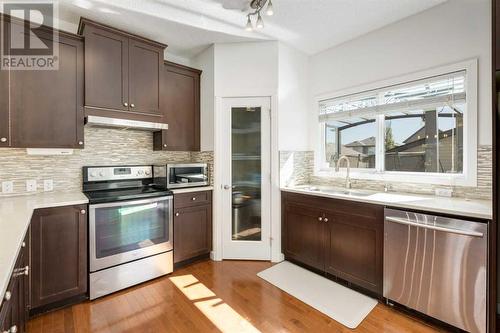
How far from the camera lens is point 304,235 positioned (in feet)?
9.23

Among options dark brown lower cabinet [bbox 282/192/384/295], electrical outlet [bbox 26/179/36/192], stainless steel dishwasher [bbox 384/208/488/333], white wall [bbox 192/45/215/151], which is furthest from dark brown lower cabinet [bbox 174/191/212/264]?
stainless steel dishwasher [bbox 384/208/488/333]

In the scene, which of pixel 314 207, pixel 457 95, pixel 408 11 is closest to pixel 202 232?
pixel 314 207

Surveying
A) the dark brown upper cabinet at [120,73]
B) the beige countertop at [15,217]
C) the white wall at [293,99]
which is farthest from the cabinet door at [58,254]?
the white wall at [293,99]

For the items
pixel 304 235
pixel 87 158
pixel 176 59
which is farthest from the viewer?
pixel 176 59

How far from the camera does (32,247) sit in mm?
1920

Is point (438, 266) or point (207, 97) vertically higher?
point (207, 97)

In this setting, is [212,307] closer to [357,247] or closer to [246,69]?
[357,247]

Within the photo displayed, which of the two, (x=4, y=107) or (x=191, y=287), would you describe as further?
(x=191, y=287)

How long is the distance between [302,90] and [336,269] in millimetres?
2293

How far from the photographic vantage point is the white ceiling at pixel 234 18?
2326mm

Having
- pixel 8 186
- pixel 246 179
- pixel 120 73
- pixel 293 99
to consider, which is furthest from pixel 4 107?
pixel 293 99

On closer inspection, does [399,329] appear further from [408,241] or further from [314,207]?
[314,207]

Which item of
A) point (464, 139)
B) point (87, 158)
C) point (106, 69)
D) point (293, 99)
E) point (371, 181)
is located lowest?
point (371, 181)

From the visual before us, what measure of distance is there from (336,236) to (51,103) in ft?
9.77
